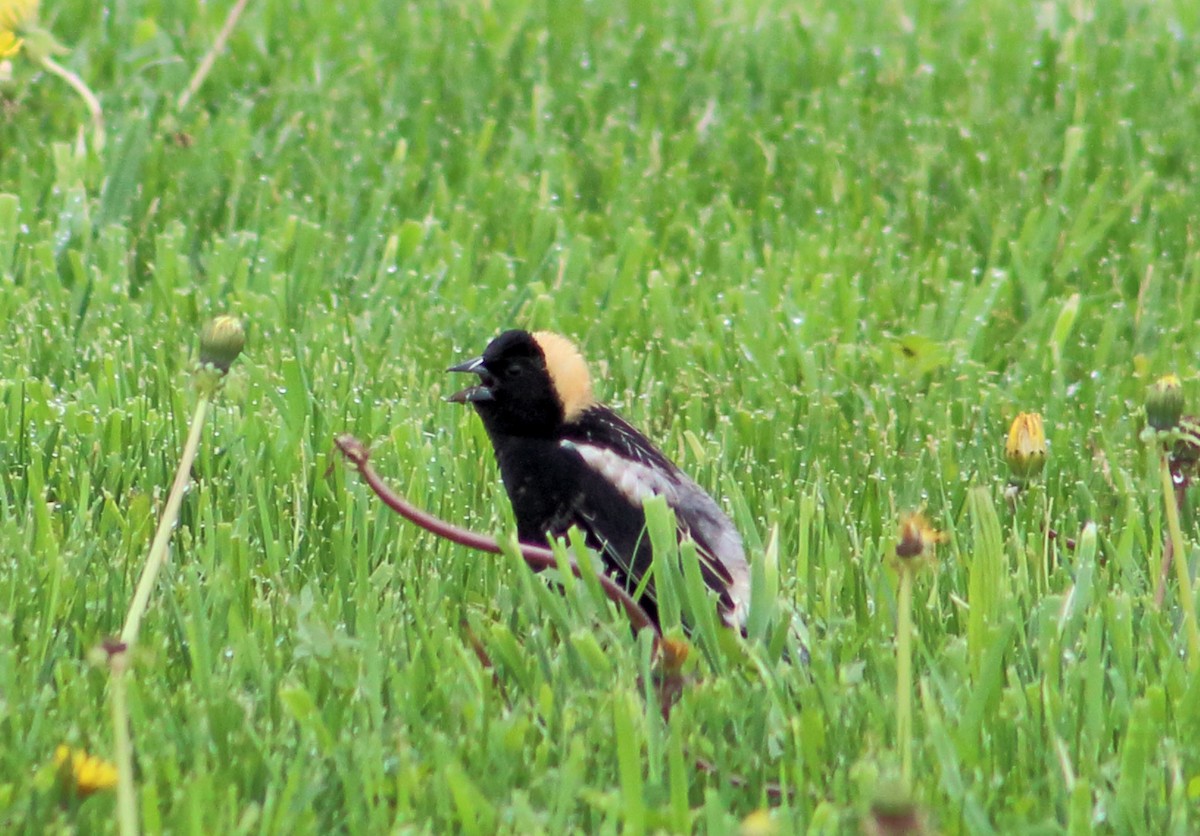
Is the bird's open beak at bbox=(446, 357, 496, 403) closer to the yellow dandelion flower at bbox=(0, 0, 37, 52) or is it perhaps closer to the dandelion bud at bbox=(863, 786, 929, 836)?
the dandelion bud at bbox=(863, 786, 929, 836)

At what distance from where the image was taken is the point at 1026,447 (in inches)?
147

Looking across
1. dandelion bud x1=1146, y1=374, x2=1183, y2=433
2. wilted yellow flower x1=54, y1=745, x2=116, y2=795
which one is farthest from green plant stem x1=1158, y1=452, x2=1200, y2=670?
wilted yellow flower x1=54, y1=745, x2=116, y2=795

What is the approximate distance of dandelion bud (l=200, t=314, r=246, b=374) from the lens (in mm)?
2635

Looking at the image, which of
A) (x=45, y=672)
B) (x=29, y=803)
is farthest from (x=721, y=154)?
(x=29, y=803)

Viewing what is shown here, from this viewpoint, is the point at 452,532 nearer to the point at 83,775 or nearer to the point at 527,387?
the point at 83,775

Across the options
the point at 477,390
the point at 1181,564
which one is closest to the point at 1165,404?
the point at 1181,564

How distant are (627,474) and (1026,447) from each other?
83cm

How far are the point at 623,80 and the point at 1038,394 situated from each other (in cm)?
312

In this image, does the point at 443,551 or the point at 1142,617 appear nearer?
the point at 1142,617

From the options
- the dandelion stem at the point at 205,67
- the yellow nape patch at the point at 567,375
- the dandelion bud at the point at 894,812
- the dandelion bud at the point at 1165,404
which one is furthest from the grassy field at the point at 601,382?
the dandelion bud at the point at 894,812

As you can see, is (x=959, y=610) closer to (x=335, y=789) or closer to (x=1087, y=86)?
(x=335, y=789)

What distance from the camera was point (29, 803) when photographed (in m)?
2.56

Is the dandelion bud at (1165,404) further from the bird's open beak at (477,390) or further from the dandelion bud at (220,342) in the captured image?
the bird's open beak at (477,390)

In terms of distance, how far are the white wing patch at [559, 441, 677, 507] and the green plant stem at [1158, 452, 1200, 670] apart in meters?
1.02
